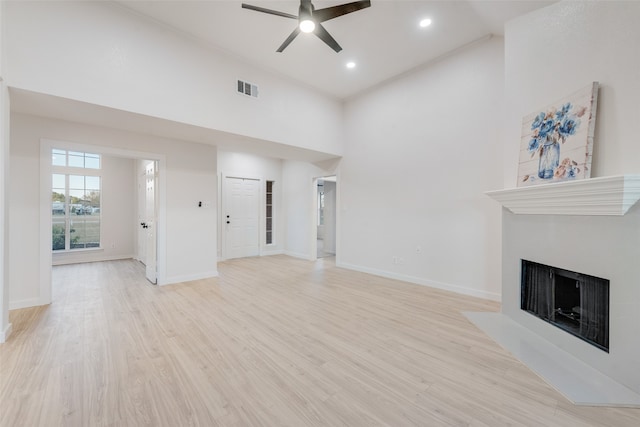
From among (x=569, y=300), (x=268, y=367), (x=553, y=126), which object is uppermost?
(x=553, y=126)

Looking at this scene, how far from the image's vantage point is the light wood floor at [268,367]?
1576 mm

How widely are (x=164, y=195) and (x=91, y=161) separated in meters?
3.77

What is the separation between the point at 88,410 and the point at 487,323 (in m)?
3.49

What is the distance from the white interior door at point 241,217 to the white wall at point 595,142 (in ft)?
19.0

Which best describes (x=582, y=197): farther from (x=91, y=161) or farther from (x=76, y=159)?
(x=76, y=159)

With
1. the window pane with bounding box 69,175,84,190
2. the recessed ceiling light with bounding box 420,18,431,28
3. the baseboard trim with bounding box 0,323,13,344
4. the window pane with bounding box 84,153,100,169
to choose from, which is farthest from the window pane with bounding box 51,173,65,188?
the recessed ceiling light with bounding box 420,18,431,28

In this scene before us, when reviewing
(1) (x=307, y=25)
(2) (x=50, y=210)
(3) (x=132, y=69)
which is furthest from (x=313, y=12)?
(2) (x=50, y=210)

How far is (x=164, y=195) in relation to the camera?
434 centimetres

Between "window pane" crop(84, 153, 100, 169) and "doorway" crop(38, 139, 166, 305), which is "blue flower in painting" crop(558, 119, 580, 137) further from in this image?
"window pane" crop(84, 153, 100, 169)

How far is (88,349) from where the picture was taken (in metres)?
2.32

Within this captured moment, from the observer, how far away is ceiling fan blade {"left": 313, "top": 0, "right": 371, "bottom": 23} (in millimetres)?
2523

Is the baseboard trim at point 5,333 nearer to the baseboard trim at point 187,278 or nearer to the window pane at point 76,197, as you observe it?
the baseboard trim at point 187,278

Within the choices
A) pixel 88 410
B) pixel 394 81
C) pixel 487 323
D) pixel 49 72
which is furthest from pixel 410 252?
pixel 49 72

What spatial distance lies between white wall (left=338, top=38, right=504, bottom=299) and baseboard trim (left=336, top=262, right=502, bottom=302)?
15 mm
